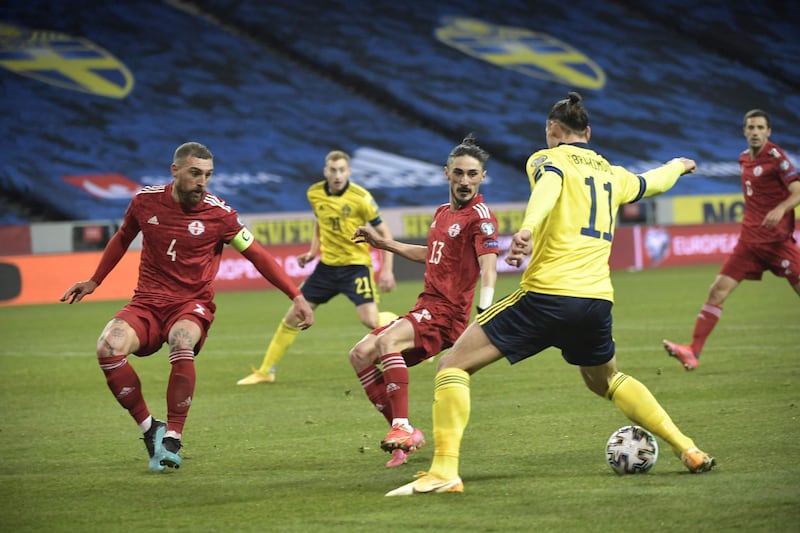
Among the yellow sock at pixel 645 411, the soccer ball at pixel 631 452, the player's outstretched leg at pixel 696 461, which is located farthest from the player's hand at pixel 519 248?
the player's outstretched leg at pixel 696 461

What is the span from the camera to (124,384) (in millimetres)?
7273

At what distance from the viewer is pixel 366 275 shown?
1184 cm

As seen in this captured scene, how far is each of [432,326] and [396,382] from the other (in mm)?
468

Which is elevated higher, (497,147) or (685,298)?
(497,147)

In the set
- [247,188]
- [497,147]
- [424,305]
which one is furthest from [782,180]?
[497,147]

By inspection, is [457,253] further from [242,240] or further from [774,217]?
[774,217]

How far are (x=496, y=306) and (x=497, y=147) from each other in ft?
93.8

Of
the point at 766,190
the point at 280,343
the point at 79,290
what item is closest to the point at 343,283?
the point at 280,343

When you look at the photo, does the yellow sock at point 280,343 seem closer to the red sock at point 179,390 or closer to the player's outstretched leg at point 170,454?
the red sock at point 179,390

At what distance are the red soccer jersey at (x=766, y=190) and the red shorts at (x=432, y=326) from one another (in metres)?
4.90

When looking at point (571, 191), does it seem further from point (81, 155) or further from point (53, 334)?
point (81, 155)

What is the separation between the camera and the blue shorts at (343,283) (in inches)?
464

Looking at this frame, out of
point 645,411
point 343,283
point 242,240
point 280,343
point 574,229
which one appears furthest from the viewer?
point 343,283

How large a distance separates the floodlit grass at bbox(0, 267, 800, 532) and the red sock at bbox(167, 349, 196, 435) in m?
0.30
